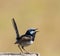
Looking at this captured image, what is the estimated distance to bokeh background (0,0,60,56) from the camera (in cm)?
1066

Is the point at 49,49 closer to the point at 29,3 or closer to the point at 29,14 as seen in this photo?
the point at 29,14

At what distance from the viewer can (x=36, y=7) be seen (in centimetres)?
1341

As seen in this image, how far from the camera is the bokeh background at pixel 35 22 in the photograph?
10656mm

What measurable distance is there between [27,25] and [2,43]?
1.33 meters

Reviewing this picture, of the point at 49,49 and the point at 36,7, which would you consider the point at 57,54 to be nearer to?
the point at 49,49

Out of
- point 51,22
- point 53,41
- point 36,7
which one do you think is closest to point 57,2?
point 36,7

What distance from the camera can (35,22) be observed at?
1205 cm

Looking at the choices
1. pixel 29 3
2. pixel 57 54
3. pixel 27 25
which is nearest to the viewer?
pixel 57 54

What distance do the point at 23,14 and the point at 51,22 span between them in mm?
922

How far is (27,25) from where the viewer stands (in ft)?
38.8

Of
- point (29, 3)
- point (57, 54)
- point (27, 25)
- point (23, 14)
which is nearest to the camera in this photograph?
point (57, 54)

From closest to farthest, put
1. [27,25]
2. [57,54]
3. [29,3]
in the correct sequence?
[57,54], [27,25], [29,3]

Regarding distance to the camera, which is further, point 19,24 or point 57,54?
point 19,24

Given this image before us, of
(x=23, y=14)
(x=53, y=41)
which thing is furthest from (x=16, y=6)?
(x=53, y=41)
